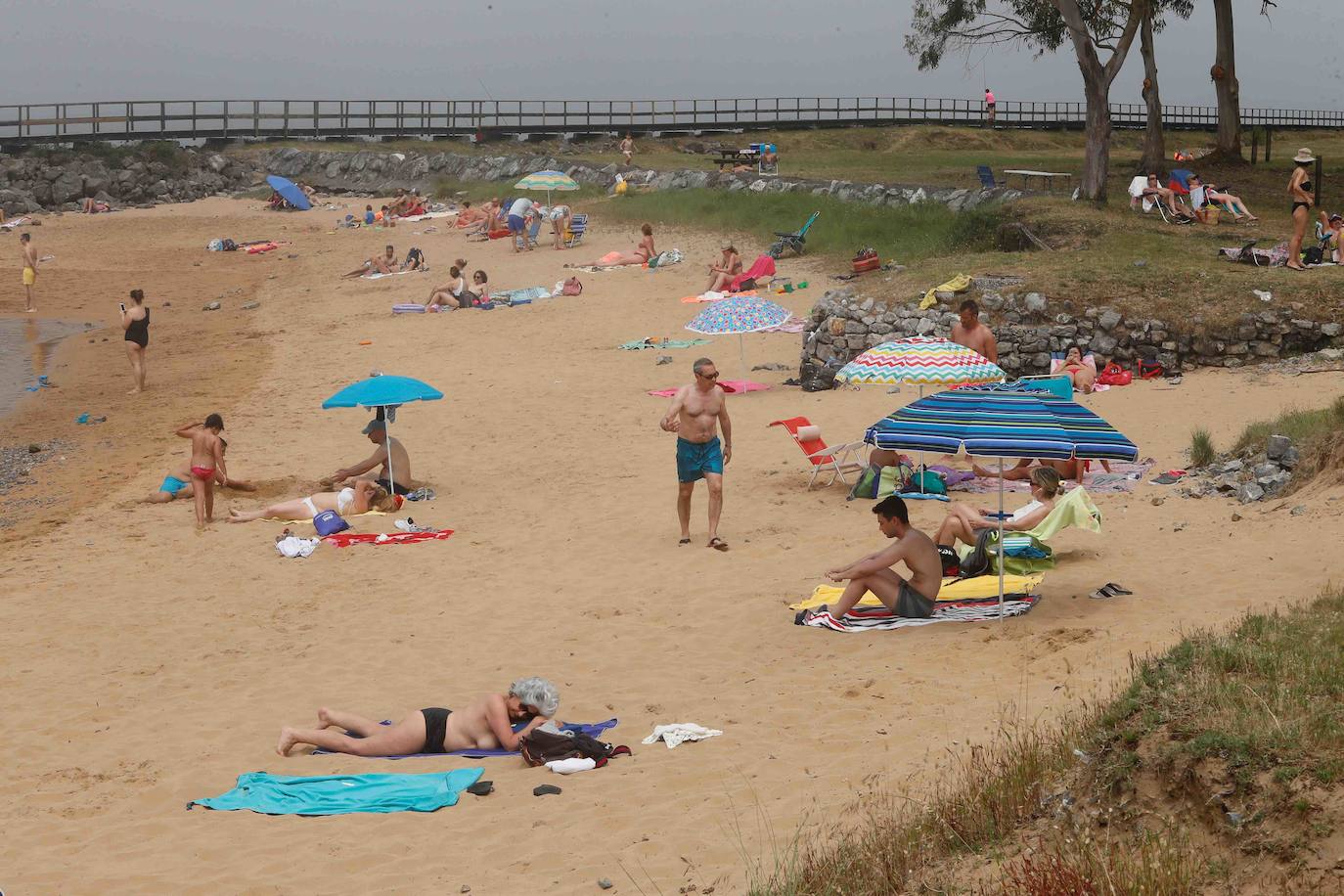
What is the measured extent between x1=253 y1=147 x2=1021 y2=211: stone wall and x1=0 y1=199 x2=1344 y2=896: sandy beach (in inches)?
335

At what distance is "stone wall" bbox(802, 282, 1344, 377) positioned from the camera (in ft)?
51.5

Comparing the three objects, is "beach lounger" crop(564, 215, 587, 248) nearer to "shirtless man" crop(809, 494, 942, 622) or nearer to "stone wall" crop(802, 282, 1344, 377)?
"stone wall" crop(802, 282, 1344, 377)

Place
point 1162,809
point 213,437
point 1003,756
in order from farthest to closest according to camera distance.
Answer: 1. point 213,437
2. point 1003,756
3. point 1162,809

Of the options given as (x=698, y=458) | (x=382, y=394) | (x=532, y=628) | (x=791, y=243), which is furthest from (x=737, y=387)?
(x=791, y=243)

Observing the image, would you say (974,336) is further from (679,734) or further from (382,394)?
(679,734)

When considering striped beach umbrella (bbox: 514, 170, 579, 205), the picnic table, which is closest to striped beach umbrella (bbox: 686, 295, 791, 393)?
the picnic table

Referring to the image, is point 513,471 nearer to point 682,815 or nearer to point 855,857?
point 682,815

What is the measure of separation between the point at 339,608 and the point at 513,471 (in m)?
4.10

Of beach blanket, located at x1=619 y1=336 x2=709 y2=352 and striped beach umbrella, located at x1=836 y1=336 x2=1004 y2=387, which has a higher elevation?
striped beach umbrella, located at x1=836 y1=336 x2=1004 y2=387

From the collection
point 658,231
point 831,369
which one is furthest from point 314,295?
point 831,369

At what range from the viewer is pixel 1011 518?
10008 mm

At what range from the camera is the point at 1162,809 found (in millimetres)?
4926

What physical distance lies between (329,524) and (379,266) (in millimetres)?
18044

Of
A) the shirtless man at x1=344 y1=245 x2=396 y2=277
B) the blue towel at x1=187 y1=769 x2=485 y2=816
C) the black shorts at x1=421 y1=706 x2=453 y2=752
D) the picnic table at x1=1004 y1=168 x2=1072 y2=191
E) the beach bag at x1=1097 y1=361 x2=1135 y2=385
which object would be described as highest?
the picnic table at x1=1004 y1=168 x2=1072 y2=191
